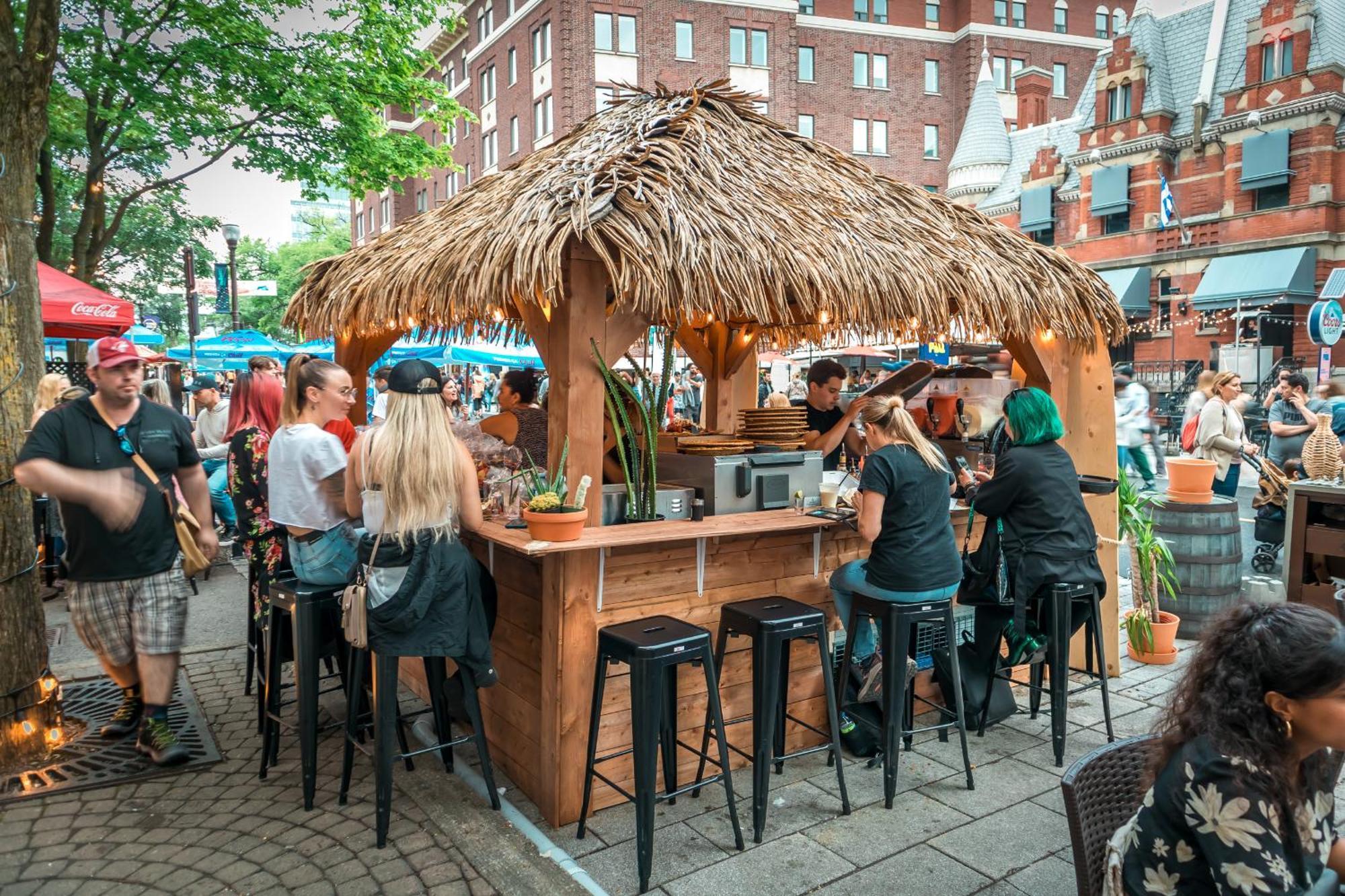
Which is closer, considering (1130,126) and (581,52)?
(1130,126)

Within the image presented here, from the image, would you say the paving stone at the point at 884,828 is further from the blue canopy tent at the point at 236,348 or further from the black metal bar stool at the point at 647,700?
the blue canopy tent at the point at 236,348

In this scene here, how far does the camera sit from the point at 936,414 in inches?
271

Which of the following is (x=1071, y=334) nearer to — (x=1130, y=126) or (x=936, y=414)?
(x=936, y=414)

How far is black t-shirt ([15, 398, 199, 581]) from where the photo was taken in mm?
4152

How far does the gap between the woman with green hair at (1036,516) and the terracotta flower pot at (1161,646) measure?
1749 mm

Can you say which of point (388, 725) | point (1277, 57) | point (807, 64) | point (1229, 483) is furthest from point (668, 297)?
point (807, 64)

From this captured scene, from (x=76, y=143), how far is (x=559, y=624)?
45.6 ft

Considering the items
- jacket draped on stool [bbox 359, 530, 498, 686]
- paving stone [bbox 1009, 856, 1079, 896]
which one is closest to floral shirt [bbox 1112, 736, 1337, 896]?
paving stone [bbox 1009, 856, 1079, 896]

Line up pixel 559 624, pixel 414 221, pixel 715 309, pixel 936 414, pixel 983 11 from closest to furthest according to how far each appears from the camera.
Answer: pixel 559 624 → pixel 715 309 → pixel 414 221 → pixel 936 414 → pixel 983 11

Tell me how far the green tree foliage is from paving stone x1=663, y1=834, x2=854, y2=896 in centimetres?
1282

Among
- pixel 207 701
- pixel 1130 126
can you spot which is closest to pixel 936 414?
pixel 207 701

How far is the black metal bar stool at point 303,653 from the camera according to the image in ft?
12.8

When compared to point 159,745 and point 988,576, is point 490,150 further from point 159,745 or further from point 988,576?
point 988,576

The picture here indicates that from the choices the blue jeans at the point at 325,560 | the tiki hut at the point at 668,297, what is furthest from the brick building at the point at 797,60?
the blue jeans at the point at 325,560
